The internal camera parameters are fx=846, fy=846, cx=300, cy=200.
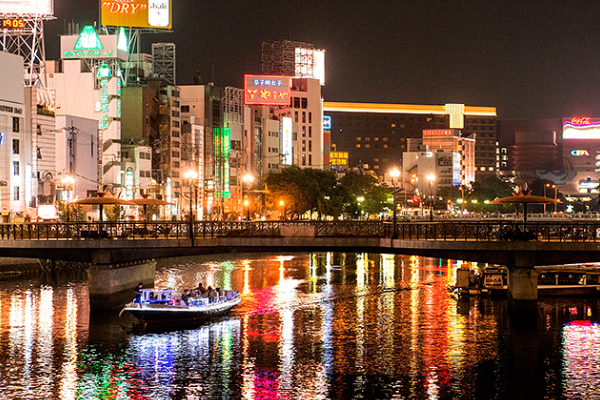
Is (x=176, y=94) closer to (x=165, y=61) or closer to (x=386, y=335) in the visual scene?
(x=165, y=61)

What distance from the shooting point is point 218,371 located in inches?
2026

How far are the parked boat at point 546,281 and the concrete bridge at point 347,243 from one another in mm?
9213

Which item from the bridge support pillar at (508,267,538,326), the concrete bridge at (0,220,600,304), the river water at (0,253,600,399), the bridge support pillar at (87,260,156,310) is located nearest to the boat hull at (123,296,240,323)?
the river water at (0,253,600,399)

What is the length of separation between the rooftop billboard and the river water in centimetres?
6082

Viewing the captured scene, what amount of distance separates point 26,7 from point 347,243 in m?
86.4

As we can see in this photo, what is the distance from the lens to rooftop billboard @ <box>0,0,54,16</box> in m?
132

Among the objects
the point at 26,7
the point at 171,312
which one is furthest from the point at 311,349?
the point at 26,7

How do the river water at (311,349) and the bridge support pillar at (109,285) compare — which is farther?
the bridge support pillar at (109,285)

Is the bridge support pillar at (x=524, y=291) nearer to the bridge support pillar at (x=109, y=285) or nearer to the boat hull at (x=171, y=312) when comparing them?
the boat hull at (x=171, y=312)

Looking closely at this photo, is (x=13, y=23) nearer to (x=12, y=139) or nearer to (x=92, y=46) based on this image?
(x=12, y=139)

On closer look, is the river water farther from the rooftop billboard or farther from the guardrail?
the rooftop billboard

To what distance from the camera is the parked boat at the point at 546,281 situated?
81250 mm

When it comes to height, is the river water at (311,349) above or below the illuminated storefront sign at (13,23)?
below

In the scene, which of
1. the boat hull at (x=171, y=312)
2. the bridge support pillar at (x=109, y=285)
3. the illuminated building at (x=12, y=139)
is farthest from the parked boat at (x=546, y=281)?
the illuminated building at (x=12, y=139)
